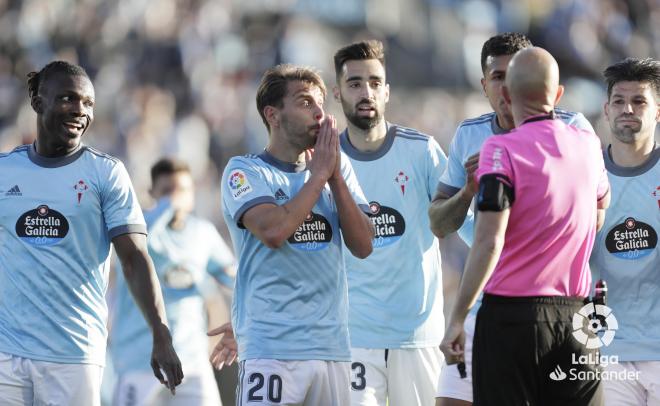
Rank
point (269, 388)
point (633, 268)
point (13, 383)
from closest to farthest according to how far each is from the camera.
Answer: point (269, 388), point (13, 383), point (633, 268)

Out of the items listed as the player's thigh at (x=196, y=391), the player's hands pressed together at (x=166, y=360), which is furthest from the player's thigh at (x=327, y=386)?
the player's thigh at (x=196, y=391)

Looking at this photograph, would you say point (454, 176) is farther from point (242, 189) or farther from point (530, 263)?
point (530, 263)

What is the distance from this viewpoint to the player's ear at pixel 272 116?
7.05 meters

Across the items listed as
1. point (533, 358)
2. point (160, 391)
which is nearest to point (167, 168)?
point (160, 391)

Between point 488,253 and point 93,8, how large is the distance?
1645cm

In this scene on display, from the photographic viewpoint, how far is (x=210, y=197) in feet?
57.1

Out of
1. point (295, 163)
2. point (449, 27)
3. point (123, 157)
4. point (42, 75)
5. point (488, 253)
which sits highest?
point (449, 27)

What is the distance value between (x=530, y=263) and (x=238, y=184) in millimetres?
1824

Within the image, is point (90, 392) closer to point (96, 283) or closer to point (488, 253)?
point (96, 283)

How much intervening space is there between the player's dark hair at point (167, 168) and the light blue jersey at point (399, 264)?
10.2ft

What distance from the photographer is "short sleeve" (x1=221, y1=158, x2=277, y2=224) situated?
6747mm

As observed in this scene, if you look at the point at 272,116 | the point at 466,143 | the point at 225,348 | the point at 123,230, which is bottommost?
the point at 225,348

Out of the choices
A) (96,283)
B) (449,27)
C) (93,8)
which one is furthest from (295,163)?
(93,8)

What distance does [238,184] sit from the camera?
269 inches
